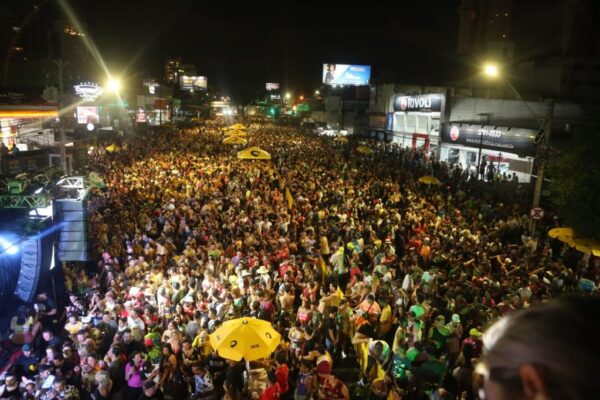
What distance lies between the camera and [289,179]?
2056 centimetres

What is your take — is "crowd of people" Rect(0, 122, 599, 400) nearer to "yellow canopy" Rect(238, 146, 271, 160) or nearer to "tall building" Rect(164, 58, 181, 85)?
"yellow canopy" Rect(238, 146, 271, 160)

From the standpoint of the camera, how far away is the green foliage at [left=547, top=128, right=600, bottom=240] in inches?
512

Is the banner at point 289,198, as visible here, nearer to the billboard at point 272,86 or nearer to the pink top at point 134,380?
the pink top at point 134,380

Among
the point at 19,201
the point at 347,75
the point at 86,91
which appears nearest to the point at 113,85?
the point at 86,91

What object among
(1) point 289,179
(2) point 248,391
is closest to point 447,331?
(2) point 248,391

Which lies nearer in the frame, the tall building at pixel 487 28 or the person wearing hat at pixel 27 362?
the person wearing hat at pixel 27 362

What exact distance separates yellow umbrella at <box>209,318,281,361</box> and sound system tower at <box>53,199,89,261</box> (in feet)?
19.2

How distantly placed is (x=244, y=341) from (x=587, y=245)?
9485 mm

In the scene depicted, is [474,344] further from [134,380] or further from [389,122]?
[389,122]

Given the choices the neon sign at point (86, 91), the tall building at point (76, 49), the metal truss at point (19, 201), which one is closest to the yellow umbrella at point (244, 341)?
the metal truss at point (19, 201)

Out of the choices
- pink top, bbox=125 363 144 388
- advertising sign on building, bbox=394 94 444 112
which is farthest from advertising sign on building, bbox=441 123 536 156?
pink top, bbox=125 363 144 388

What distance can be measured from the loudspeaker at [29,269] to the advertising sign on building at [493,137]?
2026 cm

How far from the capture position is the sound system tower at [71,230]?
11.1m

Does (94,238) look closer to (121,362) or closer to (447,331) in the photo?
(121,362)
